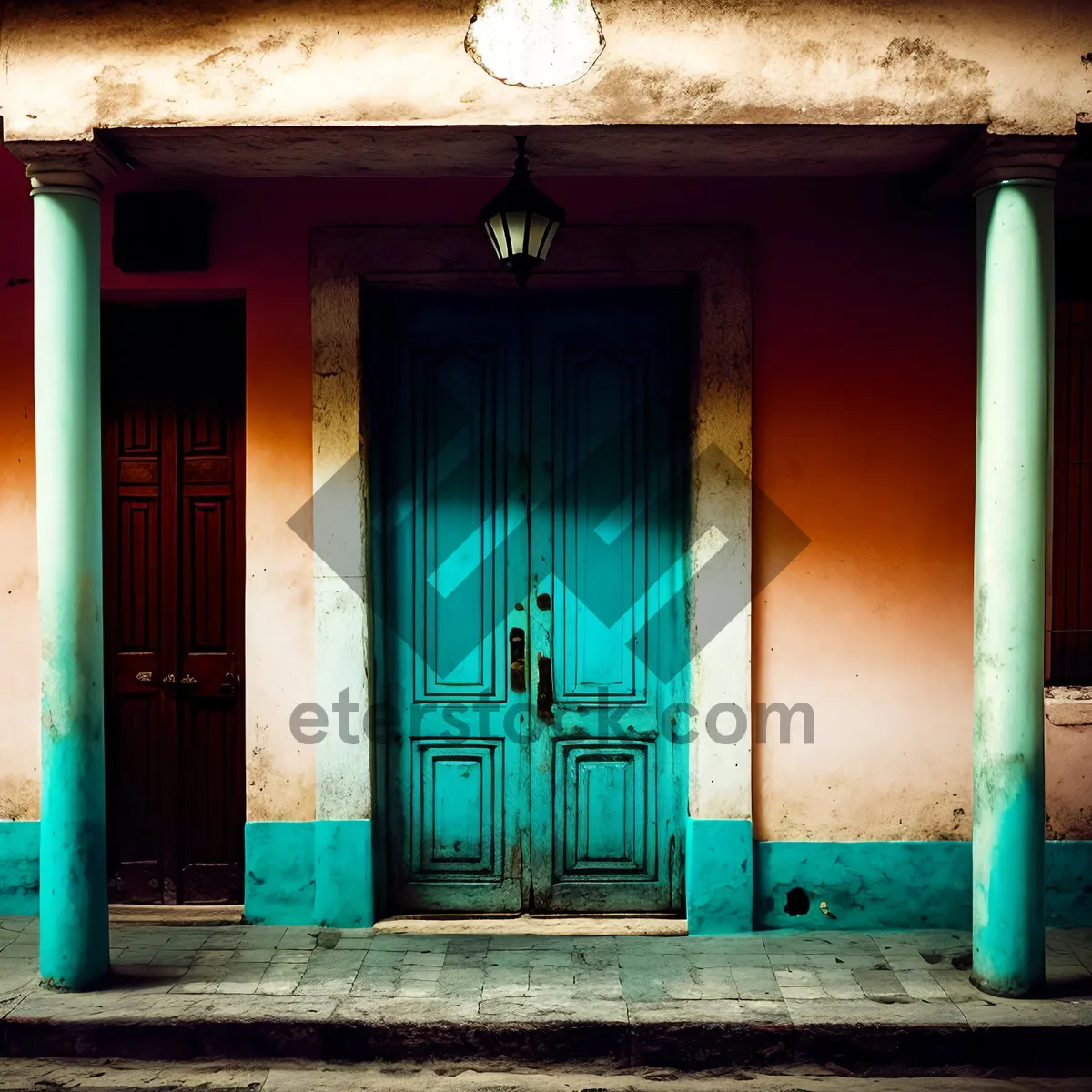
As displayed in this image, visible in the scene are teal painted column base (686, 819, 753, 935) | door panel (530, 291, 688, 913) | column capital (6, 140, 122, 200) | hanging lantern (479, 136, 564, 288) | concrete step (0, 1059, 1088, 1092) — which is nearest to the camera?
concrete step (0, 1059, 1088, 1092)

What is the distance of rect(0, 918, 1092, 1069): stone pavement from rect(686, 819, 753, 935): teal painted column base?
0.23m

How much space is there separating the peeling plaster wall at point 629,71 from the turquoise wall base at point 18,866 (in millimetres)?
3170

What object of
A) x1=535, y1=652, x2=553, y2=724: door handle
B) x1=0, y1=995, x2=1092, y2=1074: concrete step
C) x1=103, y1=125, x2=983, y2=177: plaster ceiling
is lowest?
x1=0, y1=995, x2=1092, y2=1074: concrete step

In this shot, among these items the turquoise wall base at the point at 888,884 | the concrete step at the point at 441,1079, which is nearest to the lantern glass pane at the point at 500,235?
the turquoise wall base at the point at 888,884

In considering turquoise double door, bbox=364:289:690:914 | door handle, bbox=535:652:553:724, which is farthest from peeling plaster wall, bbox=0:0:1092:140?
door handle, bbox=535:652:553:724

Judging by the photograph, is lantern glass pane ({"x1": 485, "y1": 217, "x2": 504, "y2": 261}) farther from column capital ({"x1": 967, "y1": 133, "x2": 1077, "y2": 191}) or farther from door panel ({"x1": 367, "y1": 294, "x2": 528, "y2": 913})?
column capital ({"x1": 967, "y1": 133, "x2": 1077, "y2": 191})

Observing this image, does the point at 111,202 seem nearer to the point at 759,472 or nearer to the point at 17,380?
the point at 17,380

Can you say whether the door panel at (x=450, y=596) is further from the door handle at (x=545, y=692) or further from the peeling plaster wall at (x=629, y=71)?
the peeling plaster wall at (x=629, y=71)

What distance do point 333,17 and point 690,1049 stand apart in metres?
4.23

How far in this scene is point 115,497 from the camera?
503 cm

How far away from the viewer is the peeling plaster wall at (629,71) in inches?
152

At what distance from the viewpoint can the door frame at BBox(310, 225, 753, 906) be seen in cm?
479

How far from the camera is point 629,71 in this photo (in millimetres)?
3859

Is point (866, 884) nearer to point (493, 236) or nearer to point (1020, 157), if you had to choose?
point (1020, 157)
